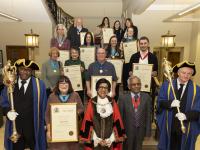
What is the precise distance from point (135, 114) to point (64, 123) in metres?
0.92

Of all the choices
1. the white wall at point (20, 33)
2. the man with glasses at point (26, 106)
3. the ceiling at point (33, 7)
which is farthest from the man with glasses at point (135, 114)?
the white wall at point (20, 33)

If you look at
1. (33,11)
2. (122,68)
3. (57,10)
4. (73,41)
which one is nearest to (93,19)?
(57,10)

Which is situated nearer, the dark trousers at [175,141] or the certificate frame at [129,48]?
the dark trousers at [175,141]

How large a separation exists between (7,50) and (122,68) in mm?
5178

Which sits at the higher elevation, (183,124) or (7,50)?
(7,50)

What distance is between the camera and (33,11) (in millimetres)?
7512

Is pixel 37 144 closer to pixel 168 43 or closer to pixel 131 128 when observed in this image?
pixel 131 128

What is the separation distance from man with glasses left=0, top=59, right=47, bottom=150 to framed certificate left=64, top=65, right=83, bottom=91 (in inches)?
38.0

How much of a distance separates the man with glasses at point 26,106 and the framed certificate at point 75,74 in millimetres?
966

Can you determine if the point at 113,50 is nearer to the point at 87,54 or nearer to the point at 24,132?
the point at 87,54

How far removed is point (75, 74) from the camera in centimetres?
395

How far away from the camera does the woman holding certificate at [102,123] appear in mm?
2787

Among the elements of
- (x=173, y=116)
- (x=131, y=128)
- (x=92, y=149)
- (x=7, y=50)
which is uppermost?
(x=7, y=50)

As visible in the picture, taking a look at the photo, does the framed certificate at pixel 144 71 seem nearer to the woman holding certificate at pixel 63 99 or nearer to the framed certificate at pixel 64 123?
the woman holding certificate at pixel 63 99
